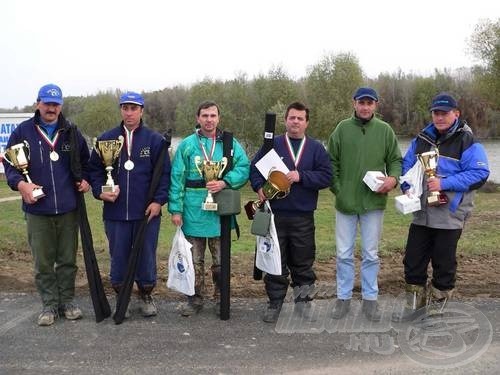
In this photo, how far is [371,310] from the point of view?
205 inches

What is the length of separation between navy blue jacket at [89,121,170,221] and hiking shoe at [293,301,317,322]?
1737 mm

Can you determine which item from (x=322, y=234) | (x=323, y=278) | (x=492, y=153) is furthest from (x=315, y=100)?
(x=323, y=278)

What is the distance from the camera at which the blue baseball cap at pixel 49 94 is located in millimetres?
5043

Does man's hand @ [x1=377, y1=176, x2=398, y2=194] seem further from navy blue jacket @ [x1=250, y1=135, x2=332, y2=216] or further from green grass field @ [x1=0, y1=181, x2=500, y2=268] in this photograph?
green grass field @ [x1=0, y1=181, x2=500, y2=268]

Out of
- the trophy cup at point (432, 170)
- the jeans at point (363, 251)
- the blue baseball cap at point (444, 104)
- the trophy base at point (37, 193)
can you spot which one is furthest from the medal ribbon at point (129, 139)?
the blue baseball cap at point (444, 104)

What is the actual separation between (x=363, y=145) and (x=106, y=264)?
14.4ft

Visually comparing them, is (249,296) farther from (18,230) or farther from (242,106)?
(242,106)

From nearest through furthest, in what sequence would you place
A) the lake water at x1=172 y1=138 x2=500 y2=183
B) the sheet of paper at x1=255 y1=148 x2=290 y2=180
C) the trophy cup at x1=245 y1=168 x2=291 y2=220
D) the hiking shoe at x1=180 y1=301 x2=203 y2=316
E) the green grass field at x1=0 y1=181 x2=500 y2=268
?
the trophy cup at x1=245 y1=168 x2=291 y2=220 → the sheet of paper at x1=255 y1=148 x2=290 y2=180 → the hiking shoe at x1=180 y1=301 x2=203 y2=316 → the green grass field at x1=0 y1=181 x2=500 y2=268 → the lake water at x1=172 y1=138 x2=500 y2=183

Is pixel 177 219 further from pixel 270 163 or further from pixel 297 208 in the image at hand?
pixel 297 208

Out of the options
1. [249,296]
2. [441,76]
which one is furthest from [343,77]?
[249,296]

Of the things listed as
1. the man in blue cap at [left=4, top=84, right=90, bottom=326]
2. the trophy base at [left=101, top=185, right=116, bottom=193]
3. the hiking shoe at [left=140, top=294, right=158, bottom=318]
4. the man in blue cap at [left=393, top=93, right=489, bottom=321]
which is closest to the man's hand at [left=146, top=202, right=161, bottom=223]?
the trophy base at [left=101, top=185, right=116, bottom=193]

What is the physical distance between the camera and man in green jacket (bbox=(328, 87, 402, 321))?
17.0 feet

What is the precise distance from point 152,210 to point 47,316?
1.46m

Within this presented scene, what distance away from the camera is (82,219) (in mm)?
5309
